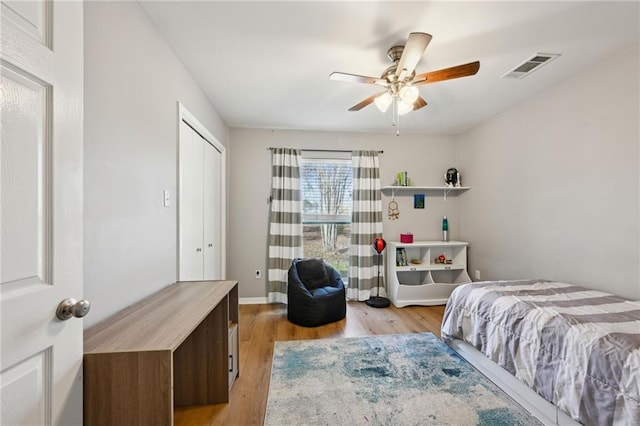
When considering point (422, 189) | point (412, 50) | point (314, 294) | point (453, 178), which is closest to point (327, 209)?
point (314, 294)

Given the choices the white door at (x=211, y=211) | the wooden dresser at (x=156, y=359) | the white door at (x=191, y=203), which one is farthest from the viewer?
the white door at (x=211, y=211)

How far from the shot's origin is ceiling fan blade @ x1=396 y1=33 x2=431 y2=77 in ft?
4.86

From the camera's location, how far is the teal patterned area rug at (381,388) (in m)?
1.63

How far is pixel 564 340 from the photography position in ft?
4.90

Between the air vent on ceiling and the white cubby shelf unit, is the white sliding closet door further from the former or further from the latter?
the air vent on ceiling

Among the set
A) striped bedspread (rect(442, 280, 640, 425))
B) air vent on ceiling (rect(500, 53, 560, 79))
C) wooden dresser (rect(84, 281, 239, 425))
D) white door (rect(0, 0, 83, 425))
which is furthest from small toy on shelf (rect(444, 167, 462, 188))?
white door (rect(0, 0, 83, 425))

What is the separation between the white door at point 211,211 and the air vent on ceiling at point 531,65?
9.54 feet

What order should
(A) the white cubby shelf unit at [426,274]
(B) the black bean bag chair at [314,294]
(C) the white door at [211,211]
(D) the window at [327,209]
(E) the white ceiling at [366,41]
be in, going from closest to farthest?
(E) the white ceiling at [366,41], (C) the white door at [211,211], (B) the black bean bag chair at [314,294], (A) the white cubby shelf unit at [426,274], (D) the window at [327,209]

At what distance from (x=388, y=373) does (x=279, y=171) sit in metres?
2.67

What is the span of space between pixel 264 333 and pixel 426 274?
2.36m

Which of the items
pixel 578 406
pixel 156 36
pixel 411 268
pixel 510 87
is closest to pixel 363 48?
pixel 156 36

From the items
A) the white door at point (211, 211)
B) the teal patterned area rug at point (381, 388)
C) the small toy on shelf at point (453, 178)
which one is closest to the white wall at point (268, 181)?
the small toy on shelf at point (453, 178)

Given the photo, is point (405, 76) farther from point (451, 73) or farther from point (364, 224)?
point (364, 224)

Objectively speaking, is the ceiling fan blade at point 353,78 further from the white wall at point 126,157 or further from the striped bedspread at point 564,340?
the striped bedspread at point 564,340
